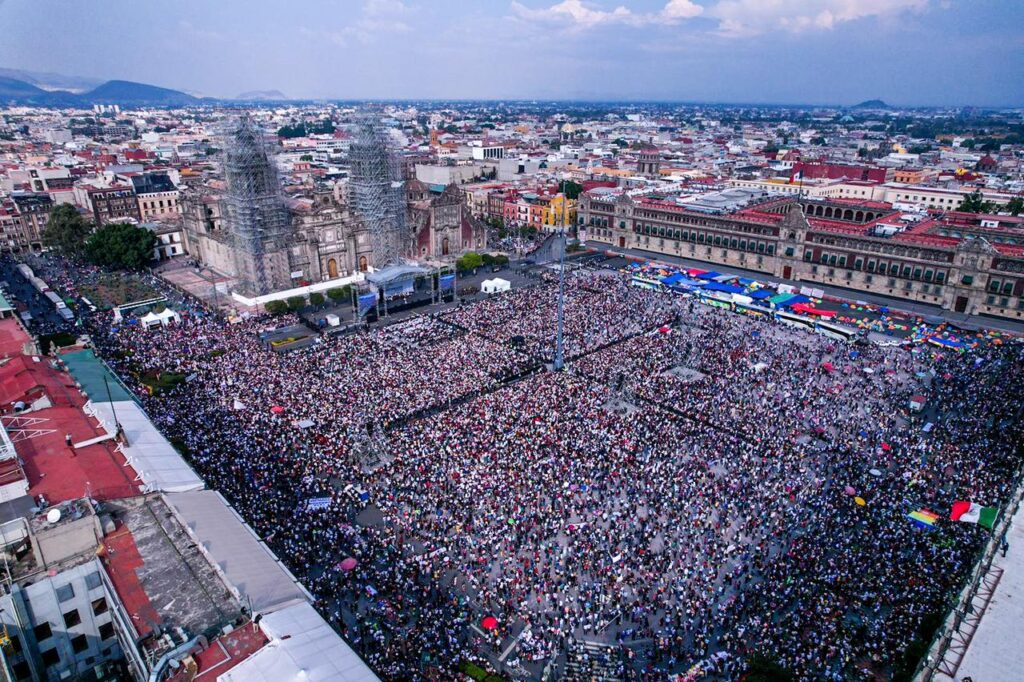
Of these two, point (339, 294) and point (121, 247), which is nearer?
point (339, 294)

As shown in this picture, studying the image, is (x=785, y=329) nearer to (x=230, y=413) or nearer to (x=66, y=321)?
(x=230, y=413)

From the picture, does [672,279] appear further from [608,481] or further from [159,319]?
[159,319]

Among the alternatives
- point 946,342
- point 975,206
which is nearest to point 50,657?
point 946,342

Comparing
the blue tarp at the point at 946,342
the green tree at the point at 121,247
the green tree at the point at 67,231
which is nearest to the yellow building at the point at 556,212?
the blue tarp at the point at 946,342

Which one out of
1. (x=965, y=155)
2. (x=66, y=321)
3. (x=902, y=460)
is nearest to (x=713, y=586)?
(x=902, y=460)

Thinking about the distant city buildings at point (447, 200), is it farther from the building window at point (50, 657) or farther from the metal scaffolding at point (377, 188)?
the building window at point (50, 657)
